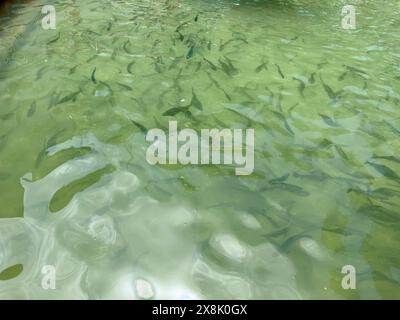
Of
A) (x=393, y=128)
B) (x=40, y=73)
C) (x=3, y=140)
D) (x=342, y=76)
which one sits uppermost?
(x=40, y=73)

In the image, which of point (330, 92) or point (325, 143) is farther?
point (330, 92)

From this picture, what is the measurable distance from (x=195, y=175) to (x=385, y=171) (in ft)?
6.48

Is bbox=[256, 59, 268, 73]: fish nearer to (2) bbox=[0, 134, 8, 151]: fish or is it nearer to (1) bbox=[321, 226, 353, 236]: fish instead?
(1) bbox=[321, 226, 353, 236]: fish

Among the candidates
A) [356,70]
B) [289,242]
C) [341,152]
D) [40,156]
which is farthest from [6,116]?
[356,70]

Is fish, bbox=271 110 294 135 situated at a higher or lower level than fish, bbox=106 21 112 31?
lower

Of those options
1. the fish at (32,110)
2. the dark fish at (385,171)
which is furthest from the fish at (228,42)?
the dark fish at (385,171)

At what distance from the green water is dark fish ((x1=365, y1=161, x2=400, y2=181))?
3 centimetres

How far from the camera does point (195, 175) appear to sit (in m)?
3.34

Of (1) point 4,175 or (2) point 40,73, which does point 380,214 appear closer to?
(1) point 4,175

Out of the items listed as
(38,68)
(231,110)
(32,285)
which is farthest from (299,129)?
(38,68)

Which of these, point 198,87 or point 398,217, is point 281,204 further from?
point 198,87

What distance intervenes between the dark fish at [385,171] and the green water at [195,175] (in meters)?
0.03

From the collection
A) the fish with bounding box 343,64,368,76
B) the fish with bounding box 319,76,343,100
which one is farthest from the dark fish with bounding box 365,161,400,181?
the fish with bounding box 343,64,368,76

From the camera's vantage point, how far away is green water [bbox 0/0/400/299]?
244 centimetres
